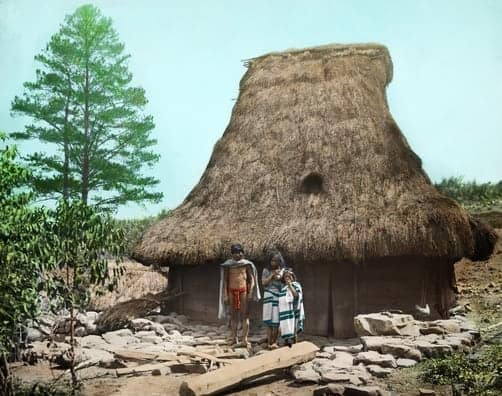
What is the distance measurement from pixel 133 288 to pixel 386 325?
7154mm

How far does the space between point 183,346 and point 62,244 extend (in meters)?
4.01

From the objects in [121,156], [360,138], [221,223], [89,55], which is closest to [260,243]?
[221,223]

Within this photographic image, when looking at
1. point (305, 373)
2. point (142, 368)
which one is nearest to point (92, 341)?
point (142, 368)

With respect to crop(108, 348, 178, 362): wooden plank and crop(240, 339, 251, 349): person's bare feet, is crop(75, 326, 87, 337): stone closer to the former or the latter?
crop(108, 348, 178, 362): wooden plank

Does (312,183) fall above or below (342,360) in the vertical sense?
above

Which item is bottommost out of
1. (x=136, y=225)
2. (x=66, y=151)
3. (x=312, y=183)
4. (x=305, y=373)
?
(x=305, y=373)

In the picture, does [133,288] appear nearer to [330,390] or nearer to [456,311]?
[456,311]

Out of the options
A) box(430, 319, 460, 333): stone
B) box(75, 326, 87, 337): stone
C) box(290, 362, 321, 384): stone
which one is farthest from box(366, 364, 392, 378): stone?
box(75, 326, 87, 337): stone

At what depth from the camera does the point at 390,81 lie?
592 inches

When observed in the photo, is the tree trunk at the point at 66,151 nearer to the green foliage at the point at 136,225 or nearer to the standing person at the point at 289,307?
the green foliage at the point at 136,225

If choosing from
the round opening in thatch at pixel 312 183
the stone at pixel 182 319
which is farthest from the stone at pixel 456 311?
the stone at pixel 182 319

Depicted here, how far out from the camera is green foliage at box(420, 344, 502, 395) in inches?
248

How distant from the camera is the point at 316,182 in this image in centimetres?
1199

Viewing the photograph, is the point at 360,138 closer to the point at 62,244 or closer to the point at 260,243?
the point at 260,243
